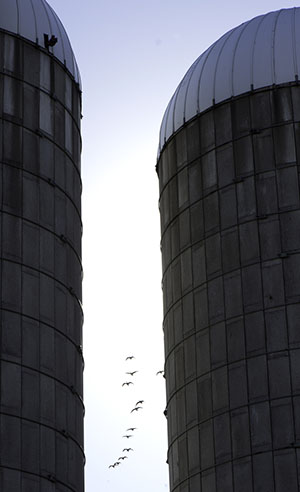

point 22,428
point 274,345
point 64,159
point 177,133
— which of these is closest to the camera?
point 22,428

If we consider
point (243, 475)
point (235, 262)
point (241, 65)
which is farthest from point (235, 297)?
point (241, 65)

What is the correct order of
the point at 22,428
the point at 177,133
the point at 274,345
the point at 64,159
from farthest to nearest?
1. the point at 177,133
2. the point at 64,159
3. the point at 274,345
4. the point at 22,428

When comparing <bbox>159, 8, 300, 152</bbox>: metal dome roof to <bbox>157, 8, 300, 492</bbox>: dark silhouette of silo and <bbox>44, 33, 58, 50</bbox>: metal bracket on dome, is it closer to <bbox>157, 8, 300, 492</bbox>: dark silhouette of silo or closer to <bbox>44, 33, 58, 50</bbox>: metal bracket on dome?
<bbox>157, 8, 300, 492</bbox>: dark silhouette of silo

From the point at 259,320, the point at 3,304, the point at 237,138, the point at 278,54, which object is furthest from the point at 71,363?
the point at 278,54

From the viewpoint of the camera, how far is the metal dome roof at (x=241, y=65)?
217 ft

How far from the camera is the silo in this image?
5666 cm

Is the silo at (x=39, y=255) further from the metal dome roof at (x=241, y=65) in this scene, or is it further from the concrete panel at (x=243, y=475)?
the concrete panel at (x=243, y=475)

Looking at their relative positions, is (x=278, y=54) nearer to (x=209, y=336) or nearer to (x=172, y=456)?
(x=209, y=336)

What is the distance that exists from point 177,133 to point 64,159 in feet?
23.1

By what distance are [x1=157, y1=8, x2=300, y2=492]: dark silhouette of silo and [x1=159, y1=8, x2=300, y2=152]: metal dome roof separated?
0.07m

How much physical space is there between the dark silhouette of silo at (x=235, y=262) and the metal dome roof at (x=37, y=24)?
6306 mm

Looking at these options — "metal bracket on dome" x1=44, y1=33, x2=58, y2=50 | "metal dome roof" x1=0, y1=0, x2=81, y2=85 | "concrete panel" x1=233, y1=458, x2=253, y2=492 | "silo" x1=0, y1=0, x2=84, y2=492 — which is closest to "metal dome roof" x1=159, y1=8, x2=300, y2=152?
"silo" x1=0, y1=0, x2=84, y2=492

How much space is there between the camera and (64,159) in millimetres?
64500

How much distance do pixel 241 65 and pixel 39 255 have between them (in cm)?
1420
